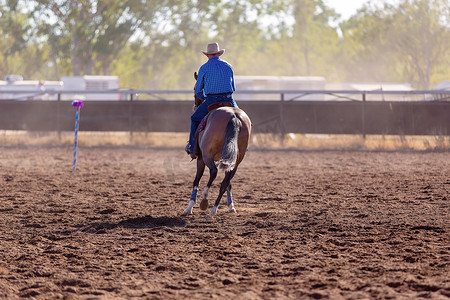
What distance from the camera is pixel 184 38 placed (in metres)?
57.2

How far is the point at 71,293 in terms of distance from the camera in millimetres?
5508

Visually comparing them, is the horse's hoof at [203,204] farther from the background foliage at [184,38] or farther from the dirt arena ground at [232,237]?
the background foliage at [184,38]

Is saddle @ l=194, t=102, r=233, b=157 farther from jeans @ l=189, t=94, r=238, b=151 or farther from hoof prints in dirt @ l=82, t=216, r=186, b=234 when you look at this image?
hoof prints in dirt @ l=82, t=216, r=186, b=234

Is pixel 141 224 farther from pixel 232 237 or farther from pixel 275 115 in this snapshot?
pixel 275 115

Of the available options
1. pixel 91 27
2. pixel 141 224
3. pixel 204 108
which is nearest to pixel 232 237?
pixel 141 224

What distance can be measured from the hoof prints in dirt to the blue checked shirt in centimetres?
184

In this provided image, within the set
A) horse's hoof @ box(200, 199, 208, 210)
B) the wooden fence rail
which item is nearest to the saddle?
horse's hoof @ box(200, 199, 208, 210)

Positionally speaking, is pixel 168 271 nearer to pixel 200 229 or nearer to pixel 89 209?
pixel 200 229

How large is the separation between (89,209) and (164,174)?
518 cm

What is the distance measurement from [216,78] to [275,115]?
14073 mm

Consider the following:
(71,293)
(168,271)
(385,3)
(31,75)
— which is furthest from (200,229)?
(31,75)

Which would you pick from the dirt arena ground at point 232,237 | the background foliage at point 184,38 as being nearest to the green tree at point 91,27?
the background foliage at point 184,38

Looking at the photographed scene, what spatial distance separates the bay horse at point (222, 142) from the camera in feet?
29.4

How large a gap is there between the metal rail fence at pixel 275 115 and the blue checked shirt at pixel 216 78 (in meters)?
12.1
